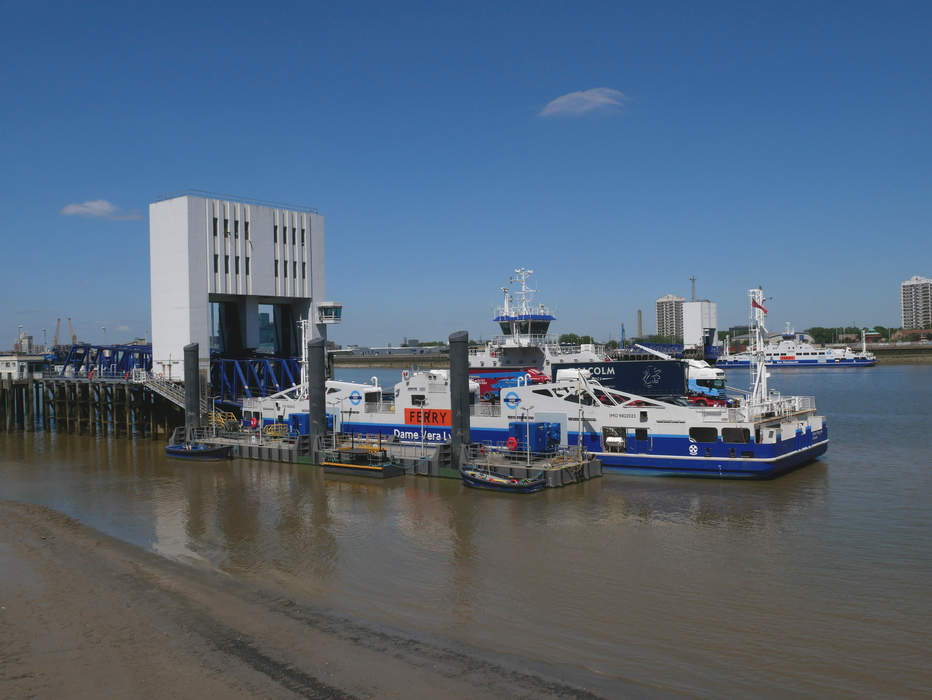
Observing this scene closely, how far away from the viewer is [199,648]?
43.8 feet

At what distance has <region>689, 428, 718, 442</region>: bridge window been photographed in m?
30.2

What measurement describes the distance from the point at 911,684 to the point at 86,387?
5790 centimetres

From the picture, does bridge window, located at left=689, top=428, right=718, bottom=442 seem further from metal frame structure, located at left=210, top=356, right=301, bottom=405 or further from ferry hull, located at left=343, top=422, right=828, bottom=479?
metal frame structure, located at left=210, top=356, right=301, bottom=405

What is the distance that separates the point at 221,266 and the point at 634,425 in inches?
1166

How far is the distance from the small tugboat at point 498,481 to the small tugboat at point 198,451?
15.6 meters

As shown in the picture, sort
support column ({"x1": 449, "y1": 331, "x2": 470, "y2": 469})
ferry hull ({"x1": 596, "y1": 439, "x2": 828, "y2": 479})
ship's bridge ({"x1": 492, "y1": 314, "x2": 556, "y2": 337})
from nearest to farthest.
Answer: ferry hull ({"x1": 596, "y1": 439, "x2": 828, "y2": 479}) → support column ({"x1": 449, "y1": 331, "x2": 470, "y2": 469}) → ship's bridge ({"x1": 492, "y1": 314, "x2": 556, "y2": 337})

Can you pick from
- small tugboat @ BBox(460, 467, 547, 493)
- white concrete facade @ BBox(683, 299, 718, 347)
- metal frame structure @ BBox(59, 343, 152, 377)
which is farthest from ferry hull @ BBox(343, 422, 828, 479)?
white concrete facade @ BBox(683, 299, 718, 347)

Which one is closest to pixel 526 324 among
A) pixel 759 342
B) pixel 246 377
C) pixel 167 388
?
pixel 759 342

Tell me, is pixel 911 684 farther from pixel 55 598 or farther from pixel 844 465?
pixel 844 465

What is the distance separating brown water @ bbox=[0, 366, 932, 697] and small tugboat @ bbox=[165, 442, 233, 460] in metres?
2.49

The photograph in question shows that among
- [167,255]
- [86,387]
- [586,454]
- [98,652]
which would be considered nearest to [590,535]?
[586,454]

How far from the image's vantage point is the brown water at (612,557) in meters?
13.2

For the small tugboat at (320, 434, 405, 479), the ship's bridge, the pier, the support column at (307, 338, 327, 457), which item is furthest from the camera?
the pier

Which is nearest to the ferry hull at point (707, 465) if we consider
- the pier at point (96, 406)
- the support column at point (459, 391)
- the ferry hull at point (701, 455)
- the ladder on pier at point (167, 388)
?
the ferry hull at point (701, 455)
